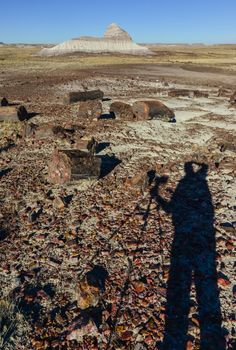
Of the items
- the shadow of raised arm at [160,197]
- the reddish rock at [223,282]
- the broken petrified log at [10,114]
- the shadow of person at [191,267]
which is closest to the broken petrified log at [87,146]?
the shadow of raised arm at [160,197]

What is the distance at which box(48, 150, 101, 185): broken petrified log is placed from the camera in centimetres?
770

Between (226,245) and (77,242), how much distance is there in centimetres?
262

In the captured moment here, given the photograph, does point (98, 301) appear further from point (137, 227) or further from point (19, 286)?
point (137, 227)

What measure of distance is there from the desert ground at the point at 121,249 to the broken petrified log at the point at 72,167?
0.19 m

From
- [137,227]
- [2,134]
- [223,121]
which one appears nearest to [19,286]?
[137,227]

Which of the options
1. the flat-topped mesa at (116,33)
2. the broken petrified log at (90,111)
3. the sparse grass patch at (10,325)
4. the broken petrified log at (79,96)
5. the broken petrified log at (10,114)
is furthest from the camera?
the flat-topped mesa at (116,33)

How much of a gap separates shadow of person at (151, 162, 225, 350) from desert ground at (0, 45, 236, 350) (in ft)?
0.05

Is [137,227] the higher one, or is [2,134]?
[2,134]

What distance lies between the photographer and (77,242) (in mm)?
5762

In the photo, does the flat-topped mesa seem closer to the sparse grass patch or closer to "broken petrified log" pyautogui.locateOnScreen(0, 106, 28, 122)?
"broken petrified log" pyautogui.locateOnScreen(0, 106, 28, 122)

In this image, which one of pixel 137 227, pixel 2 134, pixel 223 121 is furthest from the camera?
pixel 223 121

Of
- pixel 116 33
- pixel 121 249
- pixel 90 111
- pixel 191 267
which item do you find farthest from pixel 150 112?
pixel 116 33

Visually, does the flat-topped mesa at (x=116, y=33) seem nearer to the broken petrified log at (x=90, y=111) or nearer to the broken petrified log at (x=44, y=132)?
the broken petrified log at (x=90, y=111)

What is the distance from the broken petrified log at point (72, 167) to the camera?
770cm
